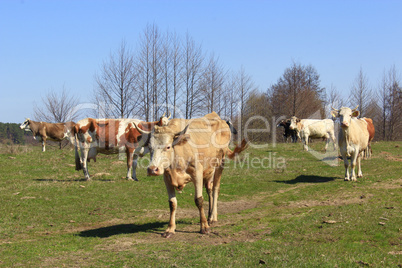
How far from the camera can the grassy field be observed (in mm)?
6469

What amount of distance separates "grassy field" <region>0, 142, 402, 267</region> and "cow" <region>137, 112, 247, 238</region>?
0.77 m

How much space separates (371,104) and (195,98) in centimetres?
2763

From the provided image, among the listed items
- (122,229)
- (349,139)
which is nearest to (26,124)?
(122,229)

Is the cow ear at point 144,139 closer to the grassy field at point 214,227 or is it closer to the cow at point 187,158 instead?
the cow at point 187,158

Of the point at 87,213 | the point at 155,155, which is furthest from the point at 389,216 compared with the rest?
the point at 87,213

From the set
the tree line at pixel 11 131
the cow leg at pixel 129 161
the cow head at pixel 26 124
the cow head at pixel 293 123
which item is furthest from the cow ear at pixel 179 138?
the tree line at pixel 11 131

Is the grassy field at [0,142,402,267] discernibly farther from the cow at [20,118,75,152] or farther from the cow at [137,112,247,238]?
the cow at [20,118,75,152]

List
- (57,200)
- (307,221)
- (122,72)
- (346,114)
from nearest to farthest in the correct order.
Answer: (307,221) → (57,200) → (346,114) → (122,72)

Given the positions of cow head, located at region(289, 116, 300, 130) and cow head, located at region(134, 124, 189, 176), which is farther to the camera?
cow head, located at region(289, 116, 300, 130)

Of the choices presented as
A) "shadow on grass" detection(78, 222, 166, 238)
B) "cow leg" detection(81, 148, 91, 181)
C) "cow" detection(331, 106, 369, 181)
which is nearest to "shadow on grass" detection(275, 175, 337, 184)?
"cow" detection(331, 106, 369, 181)

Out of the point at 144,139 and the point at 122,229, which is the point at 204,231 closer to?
the point at 122,229

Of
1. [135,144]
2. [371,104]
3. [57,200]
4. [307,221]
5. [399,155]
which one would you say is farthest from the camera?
[371,104]

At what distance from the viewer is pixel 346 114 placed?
14.9 m

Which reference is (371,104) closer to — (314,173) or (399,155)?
(399,155)
